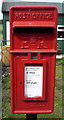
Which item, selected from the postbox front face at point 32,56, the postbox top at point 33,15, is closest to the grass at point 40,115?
the postbox front face at point 32,56

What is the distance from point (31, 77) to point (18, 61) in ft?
0.96

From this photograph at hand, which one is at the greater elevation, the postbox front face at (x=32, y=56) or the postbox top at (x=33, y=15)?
the postbox top at (x=33, y=15)

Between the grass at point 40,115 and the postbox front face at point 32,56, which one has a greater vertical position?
the postbox front face at point 32,56

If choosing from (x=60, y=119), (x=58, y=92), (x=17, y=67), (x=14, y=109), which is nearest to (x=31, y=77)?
(x=17, y=67)

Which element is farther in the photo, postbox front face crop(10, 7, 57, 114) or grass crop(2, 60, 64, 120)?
grass crop(2, 60, 64, 120)

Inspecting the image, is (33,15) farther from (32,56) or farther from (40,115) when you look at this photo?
(40,115)

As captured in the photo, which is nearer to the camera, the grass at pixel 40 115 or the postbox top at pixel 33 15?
the postbox top at pixel 33 15

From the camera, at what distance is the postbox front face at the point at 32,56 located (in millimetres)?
2895

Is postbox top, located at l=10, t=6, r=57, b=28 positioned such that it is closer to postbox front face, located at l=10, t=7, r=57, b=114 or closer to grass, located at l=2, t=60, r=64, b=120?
postbox front face, located at l=10, t=7, r=57, b=114

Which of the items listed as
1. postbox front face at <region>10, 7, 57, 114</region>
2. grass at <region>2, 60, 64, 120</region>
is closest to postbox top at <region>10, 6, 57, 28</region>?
postbox front face at <region>10, 7, 57, 114</region>

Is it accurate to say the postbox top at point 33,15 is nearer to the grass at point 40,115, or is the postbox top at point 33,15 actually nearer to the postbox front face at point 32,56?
the postbox front face at point 32,56

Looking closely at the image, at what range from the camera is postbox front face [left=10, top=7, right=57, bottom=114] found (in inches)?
114

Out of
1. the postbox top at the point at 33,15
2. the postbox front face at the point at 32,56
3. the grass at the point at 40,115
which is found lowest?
the grass at the point at 40,115

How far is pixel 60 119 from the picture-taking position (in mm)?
4270
